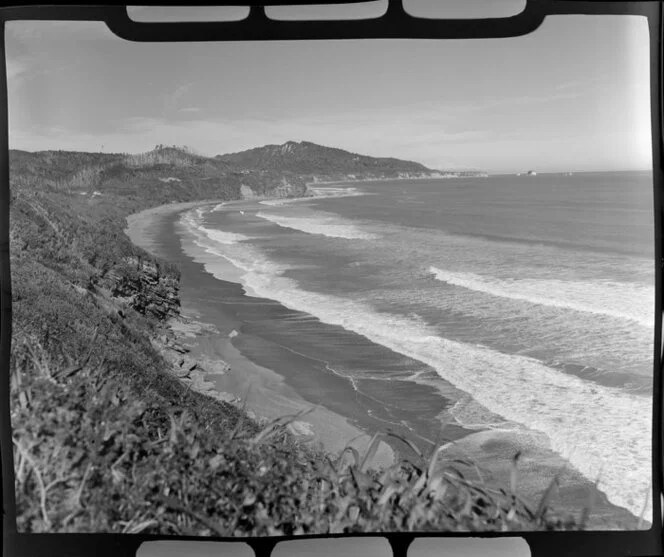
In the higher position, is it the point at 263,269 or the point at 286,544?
the point at 263,269

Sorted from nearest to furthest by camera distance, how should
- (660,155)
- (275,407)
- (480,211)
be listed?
(660,155) → (275,407) → (480,211)

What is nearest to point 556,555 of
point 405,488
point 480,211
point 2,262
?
point 405,488

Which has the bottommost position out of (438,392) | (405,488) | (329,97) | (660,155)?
(438,392)

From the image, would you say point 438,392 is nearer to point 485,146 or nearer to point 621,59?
point 485,146

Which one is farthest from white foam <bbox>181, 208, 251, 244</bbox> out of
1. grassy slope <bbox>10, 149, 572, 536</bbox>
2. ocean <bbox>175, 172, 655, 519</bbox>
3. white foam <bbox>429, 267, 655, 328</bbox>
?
white foam <bbox>429, 267, 655, 328</bbox>

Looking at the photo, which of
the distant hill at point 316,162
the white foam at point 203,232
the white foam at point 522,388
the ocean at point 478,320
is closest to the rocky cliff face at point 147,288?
the ocean at point 478,320

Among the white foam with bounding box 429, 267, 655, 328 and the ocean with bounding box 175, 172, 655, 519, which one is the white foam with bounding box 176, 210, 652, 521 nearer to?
the ocean with bounding box 175, 172, 655, 519

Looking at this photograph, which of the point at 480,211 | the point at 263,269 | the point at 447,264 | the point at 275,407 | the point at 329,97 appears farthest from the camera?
the point at 480,211
